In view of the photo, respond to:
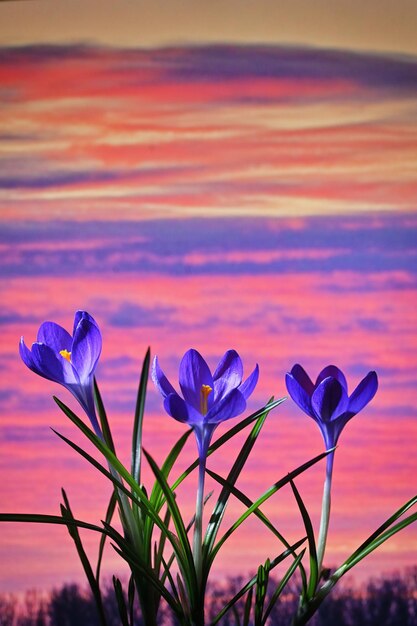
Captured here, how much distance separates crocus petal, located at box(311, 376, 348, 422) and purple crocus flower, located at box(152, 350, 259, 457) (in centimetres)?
6

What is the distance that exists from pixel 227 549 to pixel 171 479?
0.19 m

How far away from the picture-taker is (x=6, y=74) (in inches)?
81.7

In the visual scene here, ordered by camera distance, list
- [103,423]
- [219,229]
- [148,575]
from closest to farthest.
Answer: [148,575] < [103,423] < [219,229]

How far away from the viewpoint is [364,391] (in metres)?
0.89

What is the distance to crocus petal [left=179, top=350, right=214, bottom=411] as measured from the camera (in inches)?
35.1

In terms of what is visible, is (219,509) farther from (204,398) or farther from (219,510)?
(204,398)

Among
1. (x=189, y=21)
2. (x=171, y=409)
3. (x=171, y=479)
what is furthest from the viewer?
(x=189, y=21)

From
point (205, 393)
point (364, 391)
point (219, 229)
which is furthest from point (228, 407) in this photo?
point (219, 229)

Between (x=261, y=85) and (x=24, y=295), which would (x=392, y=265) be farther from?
(x=24, y=295)

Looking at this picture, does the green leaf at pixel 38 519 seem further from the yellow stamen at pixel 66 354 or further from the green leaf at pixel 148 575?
the yellow stamen at pixel 66 354

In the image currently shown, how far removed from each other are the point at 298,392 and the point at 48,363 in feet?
0.78

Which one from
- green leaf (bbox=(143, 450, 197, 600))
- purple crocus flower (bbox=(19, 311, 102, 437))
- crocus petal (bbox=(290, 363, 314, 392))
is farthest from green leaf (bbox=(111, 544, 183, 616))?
crocus petal (bbox=(290, 363, 314, 392))

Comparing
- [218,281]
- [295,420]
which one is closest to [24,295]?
[218,281]

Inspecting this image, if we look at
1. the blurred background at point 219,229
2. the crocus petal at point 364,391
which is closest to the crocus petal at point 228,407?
the crocus petal at point 364,391
